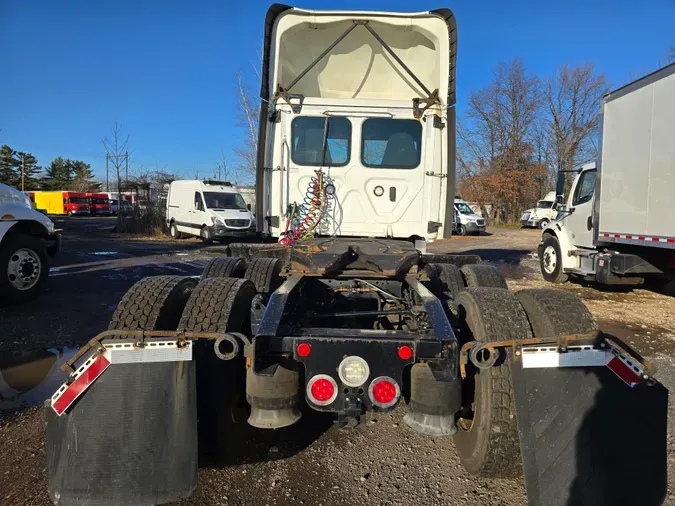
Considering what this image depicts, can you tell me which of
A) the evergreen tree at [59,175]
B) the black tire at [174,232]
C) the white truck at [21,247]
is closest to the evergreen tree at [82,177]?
the evergreen tree at [59,175]

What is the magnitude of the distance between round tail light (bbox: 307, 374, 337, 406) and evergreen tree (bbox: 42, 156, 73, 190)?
87.8 meters

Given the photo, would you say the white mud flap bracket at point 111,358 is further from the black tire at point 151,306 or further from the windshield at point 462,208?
the windshield at point 462,208

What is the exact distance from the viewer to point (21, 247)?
7.48 meters

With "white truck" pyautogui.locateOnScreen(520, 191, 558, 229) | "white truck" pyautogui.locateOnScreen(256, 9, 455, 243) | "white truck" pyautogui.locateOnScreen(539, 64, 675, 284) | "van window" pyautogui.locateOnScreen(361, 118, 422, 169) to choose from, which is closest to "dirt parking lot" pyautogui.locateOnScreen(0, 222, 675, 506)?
"white truck" pyautogui.locateOnScreen(539, 64, 675, 284)

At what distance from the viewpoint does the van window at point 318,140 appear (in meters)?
5.41

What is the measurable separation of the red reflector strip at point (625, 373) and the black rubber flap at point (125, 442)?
7.13ft

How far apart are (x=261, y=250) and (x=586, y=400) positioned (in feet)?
13.1

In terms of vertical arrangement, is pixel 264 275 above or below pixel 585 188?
below

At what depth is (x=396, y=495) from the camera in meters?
2.84

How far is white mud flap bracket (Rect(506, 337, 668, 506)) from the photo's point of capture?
2.23 metres

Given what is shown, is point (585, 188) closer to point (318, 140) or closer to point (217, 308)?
point (318, 140)

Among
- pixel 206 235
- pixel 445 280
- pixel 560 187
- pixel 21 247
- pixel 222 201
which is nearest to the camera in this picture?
pixel 445 280

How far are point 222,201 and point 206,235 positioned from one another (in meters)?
1.78

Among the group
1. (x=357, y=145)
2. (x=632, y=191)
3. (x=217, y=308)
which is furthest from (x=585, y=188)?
(x=217, y=308)
